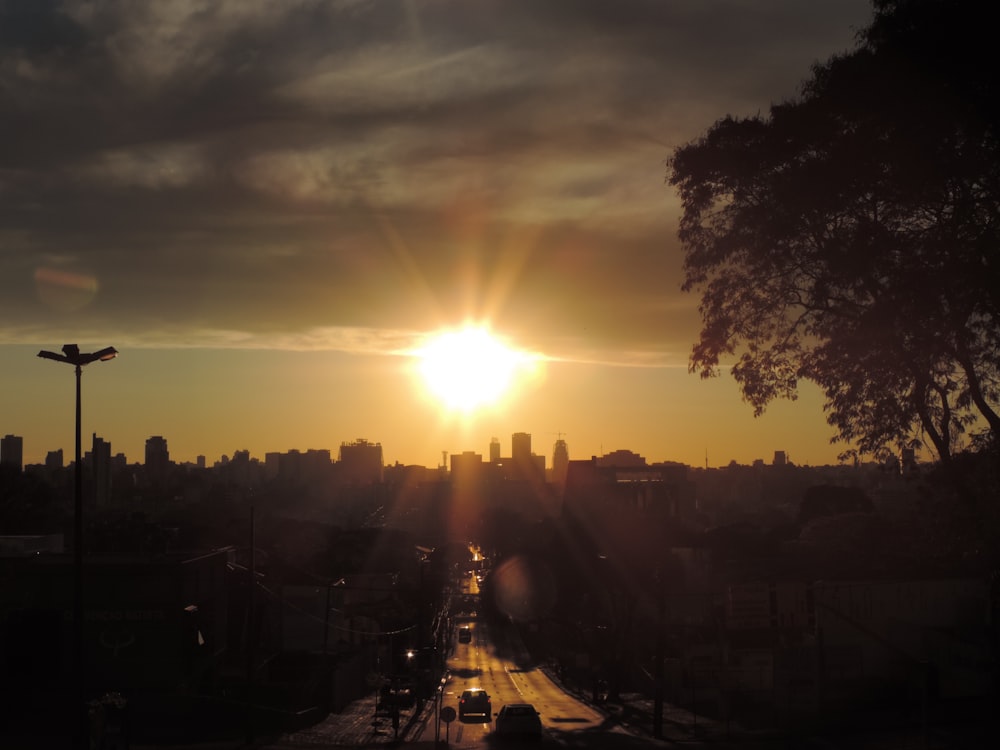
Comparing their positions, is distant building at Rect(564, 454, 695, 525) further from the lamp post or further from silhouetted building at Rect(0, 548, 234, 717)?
the lamp post

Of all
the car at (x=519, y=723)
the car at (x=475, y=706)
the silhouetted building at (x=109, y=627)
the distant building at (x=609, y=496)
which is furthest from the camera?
the distant building at (x=609, y=496)

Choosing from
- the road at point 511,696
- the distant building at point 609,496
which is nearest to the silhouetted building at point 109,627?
the road at point 511,696

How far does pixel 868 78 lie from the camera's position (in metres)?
16.4

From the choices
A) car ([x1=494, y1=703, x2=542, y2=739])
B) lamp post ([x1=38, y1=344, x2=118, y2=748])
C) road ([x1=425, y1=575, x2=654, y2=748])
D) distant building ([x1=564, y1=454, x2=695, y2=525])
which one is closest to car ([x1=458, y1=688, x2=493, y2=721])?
road ([x1=425, y1=575, x2=654, y2=748])

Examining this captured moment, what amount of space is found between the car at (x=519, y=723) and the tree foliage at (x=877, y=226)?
40.5 ft

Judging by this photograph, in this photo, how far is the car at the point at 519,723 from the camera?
2727 cm

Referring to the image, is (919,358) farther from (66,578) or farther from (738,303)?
Answer: (66,578)

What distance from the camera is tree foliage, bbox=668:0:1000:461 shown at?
1555cm

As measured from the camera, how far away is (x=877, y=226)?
1680 cm

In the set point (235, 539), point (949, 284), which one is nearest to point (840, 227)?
point (949, 284)

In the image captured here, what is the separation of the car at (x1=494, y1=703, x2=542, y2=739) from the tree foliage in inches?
486

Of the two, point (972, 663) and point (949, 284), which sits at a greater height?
point (949, 284)

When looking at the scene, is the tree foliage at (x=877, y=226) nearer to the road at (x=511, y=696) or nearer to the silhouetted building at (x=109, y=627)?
the road at (x=511, y=696)

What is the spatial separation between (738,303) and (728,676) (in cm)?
2215
